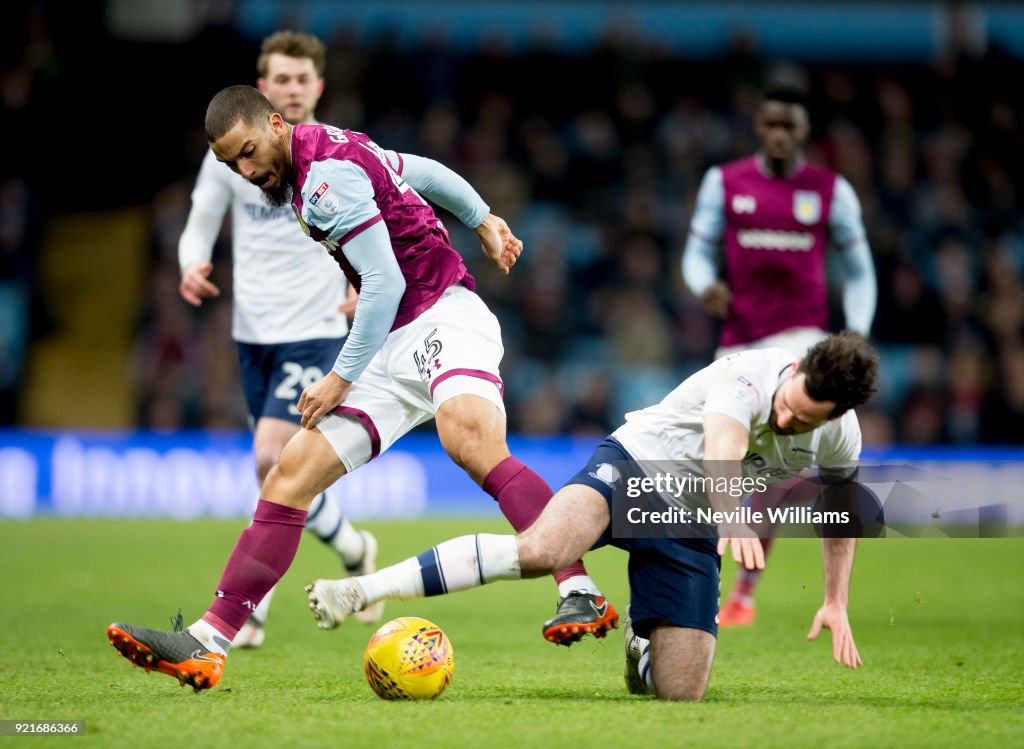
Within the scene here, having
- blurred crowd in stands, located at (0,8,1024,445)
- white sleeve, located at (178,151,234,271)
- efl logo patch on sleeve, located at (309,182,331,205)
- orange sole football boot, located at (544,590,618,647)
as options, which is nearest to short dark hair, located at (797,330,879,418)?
orange sole football boot, located at (544,590,618,647)

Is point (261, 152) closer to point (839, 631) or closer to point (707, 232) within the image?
point (839, 631)

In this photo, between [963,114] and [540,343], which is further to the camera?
[963,114]

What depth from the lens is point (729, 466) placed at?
13.9ft

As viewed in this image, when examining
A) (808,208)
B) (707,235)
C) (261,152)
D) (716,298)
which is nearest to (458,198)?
(261,152)

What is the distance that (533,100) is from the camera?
1612cm

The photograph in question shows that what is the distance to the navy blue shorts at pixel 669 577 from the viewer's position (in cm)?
460

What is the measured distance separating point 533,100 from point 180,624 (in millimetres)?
12525

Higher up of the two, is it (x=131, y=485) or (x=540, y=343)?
(x=540, y=343)

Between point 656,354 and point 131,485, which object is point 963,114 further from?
point 131,485

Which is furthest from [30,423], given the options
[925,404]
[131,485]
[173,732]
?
[173,732]

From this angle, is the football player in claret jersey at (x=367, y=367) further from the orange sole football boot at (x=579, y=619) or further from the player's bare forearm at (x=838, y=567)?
the player's bare forearm at (x=838, y=567)

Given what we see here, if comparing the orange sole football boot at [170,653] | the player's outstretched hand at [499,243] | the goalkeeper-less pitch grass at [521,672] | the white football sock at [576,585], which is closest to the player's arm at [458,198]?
the player's outstretched hand at [499,243]

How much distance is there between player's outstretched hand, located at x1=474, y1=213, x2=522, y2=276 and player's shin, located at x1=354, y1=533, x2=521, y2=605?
3.83 feet

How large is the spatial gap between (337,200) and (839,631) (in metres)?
2.19
